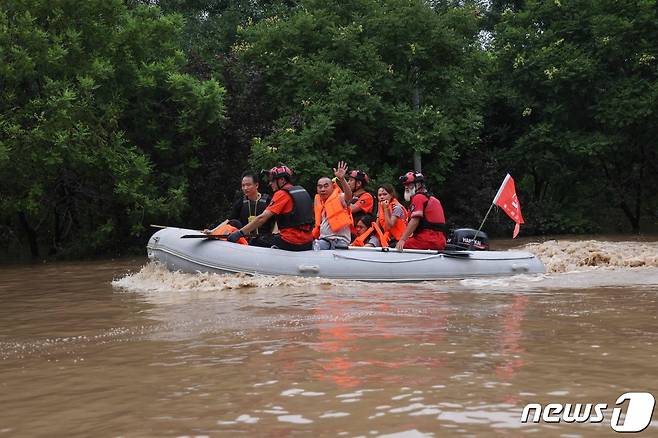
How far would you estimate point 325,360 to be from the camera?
4977 millimetres

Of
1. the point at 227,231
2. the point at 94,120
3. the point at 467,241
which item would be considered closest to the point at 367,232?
the point at 467,241

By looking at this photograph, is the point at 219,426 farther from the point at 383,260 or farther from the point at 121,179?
the point at 121,179

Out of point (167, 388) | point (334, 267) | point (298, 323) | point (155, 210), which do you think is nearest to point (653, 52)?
point (155, 210)

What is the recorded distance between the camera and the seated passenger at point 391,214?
10.9 metres

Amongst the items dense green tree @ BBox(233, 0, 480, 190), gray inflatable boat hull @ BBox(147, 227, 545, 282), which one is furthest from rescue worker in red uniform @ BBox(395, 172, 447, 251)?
dense green tree @ BBox(233, 0, 480, 190)

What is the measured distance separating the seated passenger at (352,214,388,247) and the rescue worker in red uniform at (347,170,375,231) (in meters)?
0.10

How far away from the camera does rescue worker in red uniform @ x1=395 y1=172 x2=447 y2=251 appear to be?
10219 mm

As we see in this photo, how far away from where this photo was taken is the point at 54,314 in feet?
25.8

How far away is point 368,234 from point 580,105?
1258 centimetres

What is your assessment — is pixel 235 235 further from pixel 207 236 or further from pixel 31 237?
pixel 31 237

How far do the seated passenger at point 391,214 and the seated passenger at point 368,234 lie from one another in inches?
4.6

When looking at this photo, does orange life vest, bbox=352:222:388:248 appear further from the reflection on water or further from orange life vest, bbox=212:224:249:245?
the reflection on water

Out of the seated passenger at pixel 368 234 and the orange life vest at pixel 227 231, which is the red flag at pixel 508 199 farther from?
the orange life vest at pixel 227 231

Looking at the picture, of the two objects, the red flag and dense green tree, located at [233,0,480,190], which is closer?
the red flag
